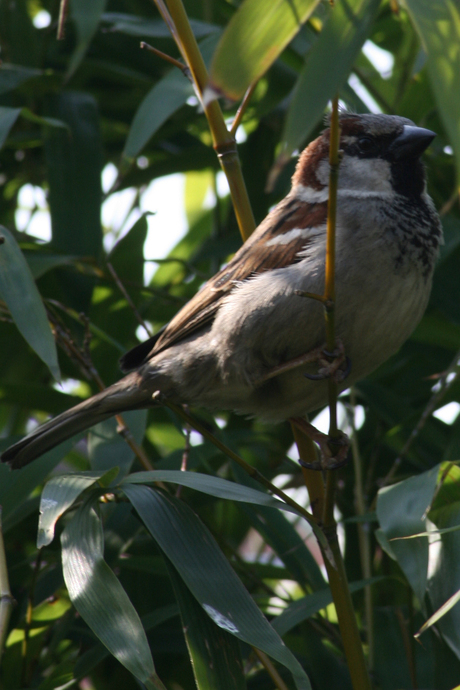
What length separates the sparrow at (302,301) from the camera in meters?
→ 1.46

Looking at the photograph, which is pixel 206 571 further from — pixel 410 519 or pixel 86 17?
pixel 86 17

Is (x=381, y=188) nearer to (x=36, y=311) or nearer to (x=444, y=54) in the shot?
(x=36, y=311)

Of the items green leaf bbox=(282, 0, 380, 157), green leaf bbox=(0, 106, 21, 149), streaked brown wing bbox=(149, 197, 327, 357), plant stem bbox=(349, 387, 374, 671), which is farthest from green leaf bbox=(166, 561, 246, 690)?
green leaf bbox=(0, 106, 21, 149)

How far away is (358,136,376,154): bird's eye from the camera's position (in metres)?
1.72

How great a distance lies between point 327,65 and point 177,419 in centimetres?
122

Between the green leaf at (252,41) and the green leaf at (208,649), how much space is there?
810 millimetres

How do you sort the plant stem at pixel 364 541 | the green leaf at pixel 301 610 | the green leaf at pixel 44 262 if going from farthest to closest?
the green leaf at pixel 44 262
the plant stem at pixel 364 541
the green leaf at pixel 301 610

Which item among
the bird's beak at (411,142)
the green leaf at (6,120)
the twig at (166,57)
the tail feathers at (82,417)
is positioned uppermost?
the green leaf at (6,120)

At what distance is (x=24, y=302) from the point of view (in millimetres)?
1388

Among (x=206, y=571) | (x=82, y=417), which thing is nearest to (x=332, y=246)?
(x=206, y=571)

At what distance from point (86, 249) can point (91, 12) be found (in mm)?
587

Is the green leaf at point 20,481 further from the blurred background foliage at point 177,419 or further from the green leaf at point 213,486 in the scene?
the green leaf at point 213,486

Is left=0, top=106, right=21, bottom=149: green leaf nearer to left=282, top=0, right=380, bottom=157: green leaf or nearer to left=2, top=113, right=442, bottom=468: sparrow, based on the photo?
left=2, top=113, right=442, bottom=468: sparrow

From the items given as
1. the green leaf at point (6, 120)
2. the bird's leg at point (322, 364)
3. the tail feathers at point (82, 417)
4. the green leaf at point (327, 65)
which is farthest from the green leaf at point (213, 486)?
the green leaf at point (6, 120)
